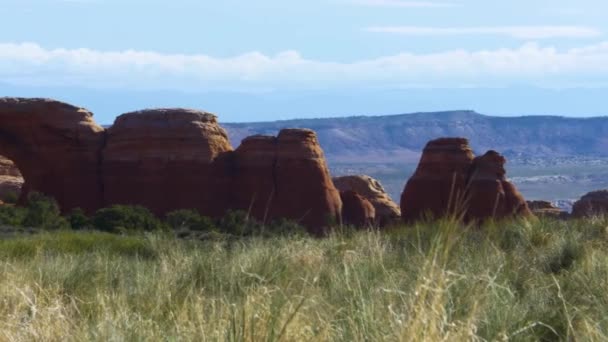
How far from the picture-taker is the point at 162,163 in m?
51.1

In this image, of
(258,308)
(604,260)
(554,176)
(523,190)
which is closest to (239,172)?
(604,260)

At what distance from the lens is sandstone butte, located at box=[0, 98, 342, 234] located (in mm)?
50656

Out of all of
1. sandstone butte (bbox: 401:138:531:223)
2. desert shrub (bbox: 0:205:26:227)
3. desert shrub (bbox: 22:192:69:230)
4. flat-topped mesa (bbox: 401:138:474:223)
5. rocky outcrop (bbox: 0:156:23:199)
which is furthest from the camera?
rocky outcrop (bbox: 0:156:23:199)

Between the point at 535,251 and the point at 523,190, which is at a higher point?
the point at 535,251

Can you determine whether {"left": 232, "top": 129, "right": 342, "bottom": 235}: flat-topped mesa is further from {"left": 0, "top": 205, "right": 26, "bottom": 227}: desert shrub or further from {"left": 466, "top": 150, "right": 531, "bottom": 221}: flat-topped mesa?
{"left": 0, "top": 205, "right": 26, "bottom": 227}: desert shrub

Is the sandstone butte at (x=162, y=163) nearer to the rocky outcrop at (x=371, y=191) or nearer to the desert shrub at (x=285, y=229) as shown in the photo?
the rocky outcrop at (x=371, y=191)

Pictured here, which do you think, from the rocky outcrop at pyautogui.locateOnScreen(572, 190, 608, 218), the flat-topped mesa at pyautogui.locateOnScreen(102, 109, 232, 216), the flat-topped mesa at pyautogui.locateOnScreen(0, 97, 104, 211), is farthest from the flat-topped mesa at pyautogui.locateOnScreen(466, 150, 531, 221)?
the flat-topped mesa at pyautogui.locateOnScreen(0, 97, 104, 211)

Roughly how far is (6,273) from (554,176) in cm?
12826

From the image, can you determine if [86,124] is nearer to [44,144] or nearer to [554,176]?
[44,144]

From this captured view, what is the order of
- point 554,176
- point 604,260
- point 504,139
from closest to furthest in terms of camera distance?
point 604,260 < point 554,176 < point 504,139

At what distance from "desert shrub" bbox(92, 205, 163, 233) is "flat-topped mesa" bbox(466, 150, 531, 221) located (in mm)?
15460

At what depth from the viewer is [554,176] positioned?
13450 cm

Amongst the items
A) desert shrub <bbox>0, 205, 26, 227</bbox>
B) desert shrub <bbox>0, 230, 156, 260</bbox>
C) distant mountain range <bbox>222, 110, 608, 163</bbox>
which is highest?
desert shrub <bbox>0, 230, 156, 260</bbox>

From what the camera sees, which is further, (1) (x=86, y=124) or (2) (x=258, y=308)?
(1) (x=86, y=124)
